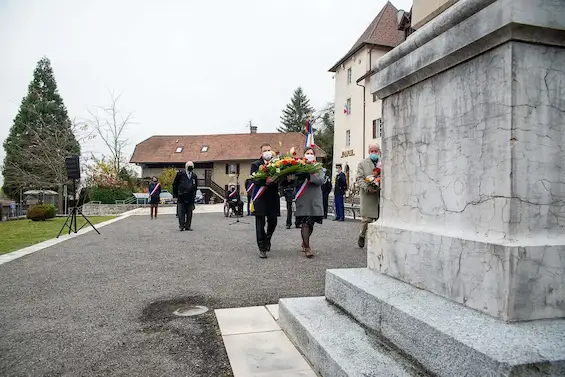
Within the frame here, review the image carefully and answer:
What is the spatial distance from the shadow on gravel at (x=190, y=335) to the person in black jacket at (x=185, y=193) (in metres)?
8.32

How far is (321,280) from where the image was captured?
528cm

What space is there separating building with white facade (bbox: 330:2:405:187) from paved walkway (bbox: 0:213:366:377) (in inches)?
904

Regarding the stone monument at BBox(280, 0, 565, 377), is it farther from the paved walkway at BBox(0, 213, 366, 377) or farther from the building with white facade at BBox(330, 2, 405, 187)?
the building with white facade at BBox(330, 2, 405, 187)

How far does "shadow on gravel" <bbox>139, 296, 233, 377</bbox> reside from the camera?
2.80 m

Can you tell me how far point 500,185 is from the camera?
1902 mm

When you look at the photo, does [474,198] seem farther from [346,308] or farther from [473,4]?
[346,308]

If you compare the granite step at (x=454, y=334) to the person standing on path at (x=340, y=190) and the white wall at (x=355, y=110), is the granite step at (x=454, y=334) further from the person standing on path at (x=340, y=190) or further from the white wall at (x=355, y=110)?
the white wall at (x=355, y=110)

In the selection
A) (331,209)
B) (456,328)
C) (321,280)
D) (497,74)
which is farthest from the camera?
(331,209)

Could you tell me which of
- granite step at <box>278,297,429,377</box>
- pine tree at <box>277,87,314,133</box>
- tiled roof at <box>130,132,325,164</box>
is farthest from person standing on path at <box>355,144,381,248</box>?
pine tree at <box>277,87,314,133</box>

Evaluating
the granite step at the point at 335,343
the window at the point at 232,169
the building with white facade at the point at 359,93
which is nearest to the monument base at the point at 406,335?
the granite step at the point at 335,343

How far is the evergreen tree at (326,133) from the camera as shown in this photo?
47406 millimetres

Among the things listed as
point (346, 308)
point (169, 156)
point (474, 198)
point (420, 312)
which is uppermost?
point (169, 156)

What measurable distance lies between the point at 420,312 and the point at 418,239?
0.57m

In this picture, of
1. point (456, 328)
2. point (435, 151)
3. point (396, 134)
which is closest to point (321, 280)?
point (396, 134)
